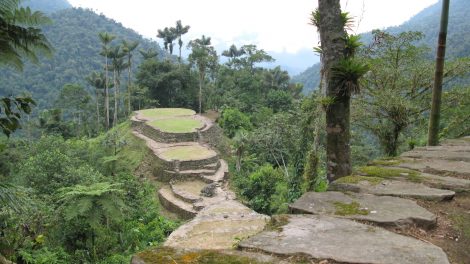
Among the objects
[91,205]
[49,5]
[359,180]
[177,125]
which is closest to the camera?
[359,180]

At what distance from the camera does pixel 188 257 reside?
1.59 metres

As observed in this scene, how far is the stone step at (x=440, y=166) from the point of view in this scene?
3263mm

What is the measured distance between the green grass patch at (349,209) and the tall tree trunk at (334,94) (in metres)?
1.41

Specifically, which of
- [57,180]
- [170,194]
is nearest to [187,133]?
[170,194]

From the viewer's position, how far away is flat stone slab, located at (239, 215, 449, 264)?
165 centimetres

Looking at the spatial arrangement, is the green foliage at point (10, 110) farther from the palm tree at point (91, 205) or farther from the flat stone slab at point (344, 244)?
the palm tree at point (91, 205)

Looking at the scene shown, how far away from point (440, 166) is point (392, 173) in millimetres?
650

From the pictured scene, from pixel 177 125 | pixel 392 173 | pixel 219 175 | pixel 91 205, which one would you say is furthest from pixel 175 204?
pixel 392 173

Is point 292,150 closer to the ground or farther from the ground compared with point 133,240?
farther from the ground

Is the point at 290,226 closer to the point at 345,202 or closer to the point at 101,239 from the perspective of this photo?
the point at 345,202

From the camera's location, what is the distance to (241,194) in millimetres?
16953

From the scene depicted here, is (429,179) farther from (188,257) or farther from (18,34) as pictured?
(18,34)

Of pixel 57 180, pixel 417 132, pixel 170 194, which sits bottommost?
pixel 170 194

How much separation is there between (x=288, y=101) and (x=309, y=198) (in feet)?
104
